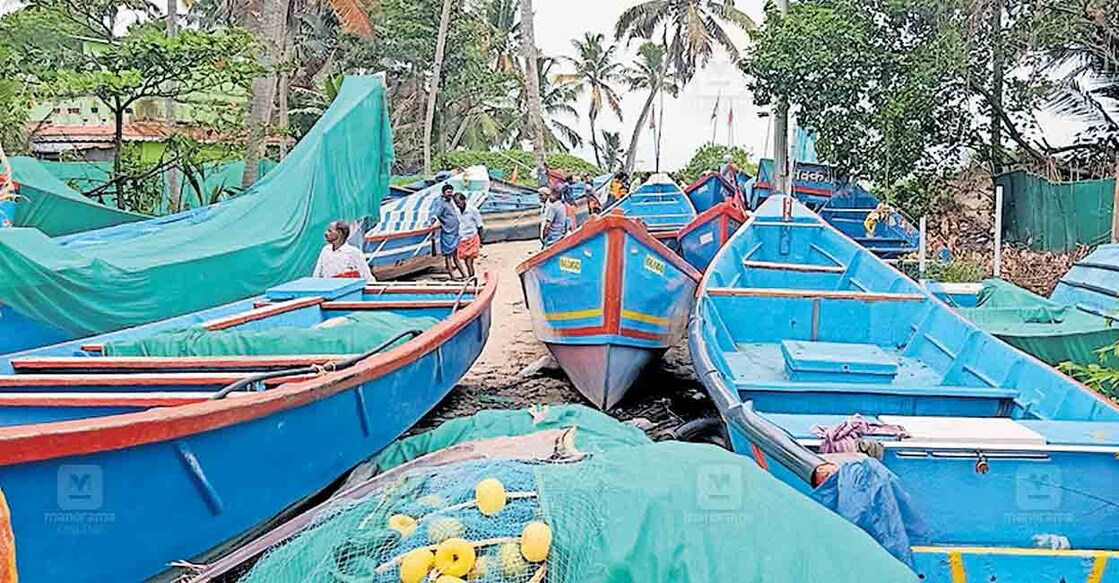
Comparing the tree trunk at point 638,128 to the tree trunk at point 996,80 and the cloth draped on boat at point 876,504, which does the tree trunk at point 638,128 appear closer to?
the tree trunk at point 996,80

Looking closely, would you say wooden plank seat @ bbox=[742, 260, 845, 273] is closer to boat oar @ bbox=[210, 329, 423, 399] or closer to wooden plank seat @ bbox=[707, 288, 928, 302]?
wooden plank seat @ bbox=[707, 288, 928, 302]

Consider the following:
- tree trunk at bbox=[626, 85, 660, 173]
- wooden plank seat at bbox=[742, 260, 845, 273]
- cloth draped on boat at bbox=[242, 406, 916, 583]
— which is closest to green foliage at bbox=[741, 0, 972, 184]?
wooden plank seat at bbox=[742, 260, 845, 273]

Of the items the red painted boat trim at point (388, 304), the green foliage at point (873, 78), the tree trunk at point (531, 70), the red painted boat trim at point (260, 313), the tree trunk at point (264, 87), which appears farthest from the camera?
the tree trunk at point (531, 70)

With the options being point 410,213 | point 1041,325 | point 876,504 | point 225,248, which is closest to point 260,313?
point 225,248

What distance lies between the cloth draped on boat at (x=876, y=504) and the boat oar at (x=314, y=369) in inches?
102

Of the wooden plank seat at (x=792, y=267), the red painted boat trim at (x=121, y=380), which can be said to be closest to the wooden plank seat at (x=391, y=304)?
the red painted boat trim at (x=121, y=380)

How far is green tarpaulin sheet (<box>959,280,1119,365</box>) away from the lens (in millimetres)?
7004

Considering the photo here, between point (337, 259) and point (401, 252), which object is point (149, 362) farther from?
point (401, 252)

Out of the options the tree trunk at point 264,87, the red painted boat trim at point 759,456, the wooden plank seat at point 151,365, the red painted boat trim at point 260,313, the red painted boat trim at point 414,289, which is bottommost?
the red painted boat trim at point 759,456

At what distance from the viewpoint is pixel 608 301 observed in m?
7.73

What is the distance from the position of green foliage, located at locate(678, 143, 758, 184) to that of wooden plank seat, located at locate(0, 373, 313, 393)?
33.0 m

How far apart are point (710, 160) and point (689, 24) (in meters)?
5.55

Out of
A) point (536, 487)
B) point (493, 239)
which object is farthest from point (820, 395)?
point (493, 239)

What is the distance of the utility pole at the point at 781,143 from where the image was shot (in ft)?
61.4
